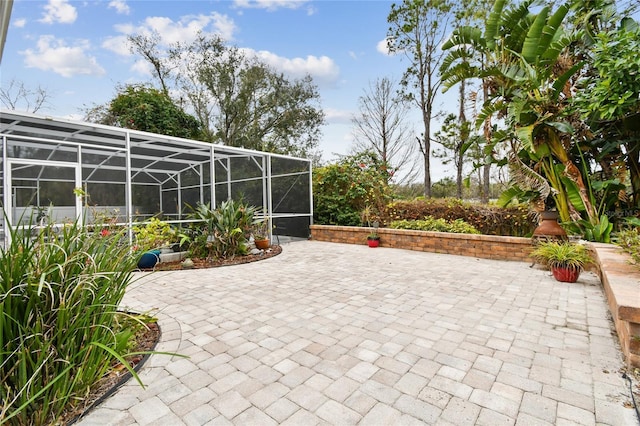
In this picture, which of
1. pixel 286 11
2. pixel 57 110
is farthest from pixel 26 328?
pixel 57 110

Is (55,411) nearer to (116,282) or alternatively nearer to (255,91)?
(116,282)

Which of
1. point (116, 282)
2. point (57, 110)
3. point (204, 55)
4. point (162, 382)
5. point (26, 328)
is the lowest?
point (162, 382)

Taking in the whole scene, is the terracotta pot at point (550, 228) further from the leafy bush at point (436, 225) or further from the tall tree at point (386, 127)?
the tall tree at point (386, 127)

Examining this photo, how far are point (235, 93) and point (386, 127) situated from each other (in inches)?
342

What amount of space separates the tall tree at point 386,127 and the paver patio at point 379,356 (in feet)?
34.9

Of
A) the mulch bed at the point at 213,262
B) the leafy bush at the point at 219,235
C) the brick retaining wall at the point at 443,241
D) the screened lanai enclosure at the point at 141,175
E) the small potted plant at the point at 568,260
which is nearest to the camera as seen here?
the small potted plant at the point at 568,260

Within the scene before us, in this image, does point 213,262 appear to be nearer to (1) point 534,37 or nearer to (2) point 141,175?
(2) point 141,175

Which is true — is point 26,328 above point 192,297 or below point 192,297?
above

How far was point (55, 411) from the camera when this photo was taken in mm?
1717

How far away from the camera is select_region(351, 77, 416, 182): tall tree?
542 inches

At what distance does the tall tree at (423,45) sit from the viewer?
474 inches

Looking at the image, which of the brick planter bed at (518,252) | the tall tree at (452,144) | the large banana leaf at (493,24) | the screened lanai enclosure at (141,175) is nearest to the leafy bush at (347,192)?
the screened lanai enclosure at (141,175)

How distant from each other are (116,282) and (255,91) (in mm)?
→ 16700

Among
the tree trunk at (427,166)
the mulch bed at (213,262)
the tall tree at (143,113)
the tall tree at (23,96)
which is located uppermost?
the tall tree at (23,96)
